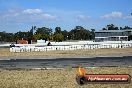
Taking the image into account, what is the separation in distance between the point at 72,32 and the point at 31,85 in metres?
180

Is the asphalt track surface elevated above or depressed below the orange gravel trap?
below

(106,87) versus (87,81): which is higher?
(87,81)

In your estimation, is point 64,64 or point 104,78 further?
point 64,64

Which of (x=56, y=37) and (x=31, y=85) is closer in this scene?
(x=31, y=85)

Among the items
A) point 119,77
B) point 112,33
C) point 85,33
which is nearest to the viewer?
point 119,77

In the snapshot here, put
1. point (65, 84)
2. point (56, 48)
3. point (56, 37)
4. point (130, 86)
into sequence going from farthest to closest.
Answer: point (56, 37) → point (56, 48) → point (65, 84) → point (130, 86)

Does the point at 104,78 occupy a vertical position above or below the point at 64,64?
above

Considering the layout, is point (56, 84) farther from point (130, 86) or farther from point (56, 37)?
point (56, 37)

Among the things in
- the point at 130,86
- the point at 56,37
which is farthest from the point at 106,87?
the point at 56,37

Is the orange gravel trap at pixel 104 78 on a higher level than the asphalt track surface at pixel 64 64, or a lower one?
higher

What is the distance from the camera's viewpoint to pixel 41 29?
190 metres

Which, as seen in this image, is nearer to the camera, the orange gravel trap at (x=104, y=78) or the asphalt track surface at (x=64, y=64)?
the orange gravel trap at (x=104, y=78)

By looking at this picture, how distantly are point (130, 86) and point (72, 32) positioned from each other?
594 ft

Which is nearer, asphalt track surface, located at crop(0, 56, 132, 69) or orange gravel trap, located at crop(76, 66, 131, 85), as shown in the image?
orange gravel trap, located at crop(76, 66, 131, 85)
